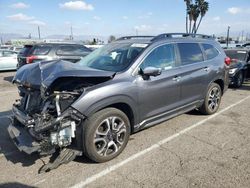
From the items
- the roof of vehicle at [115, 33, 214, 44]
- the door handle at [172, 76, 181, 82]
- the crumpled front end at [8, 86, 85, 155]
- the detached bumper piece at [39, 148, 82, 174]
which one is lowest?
the detached bumper piece at [39, 148, 82, 174]

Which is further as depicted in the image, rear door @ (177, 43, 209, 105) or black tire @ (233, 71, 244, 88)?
black tire @ (233, 71, 244, 88)

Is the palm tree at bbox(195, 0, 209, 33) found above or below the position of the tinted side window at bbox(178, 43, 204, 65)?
above

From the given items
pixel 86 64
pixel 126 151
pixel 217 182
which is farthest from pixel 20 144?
pixel 217 182

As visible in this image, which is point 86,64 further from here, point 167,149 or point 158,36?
point 167,149

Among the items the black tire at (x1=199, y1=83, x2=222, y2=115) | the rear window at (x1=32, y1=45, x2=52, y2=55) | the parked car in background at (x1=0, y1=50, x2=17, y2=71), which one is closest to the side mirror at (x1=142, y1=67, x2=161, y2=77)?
the black tire at (x1=199, y1=83, x2=222, y2=115)

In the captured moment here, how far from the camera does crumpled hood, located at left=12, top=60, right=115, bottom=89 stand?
3771 millimetres

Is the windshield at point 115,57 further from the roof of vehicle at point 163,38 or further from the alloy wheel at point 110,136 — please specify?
the alloy wheel at point 110,136

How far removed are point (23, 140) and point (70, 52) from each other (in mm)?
8940

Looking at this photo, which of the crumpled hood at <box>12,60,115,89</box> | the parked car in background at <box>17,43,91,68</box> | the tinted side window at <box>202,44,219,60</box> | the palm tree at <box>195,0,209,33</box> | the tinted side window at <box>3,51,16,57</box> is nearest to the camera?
the crumpled hood at <box>12,60,115,89</box>

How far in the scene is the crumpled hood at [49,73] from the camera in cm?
377

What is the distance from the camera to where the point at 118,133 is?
4.14m

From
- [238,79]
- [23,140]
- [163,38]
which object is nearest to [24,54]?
[163,38]

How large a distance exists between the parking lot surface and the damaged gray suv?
0.79ft

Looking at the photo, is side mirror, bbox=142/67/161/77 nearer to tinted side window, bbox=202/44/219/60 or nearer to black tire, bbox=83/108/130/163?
black tire, bbox=83/108/130/163
